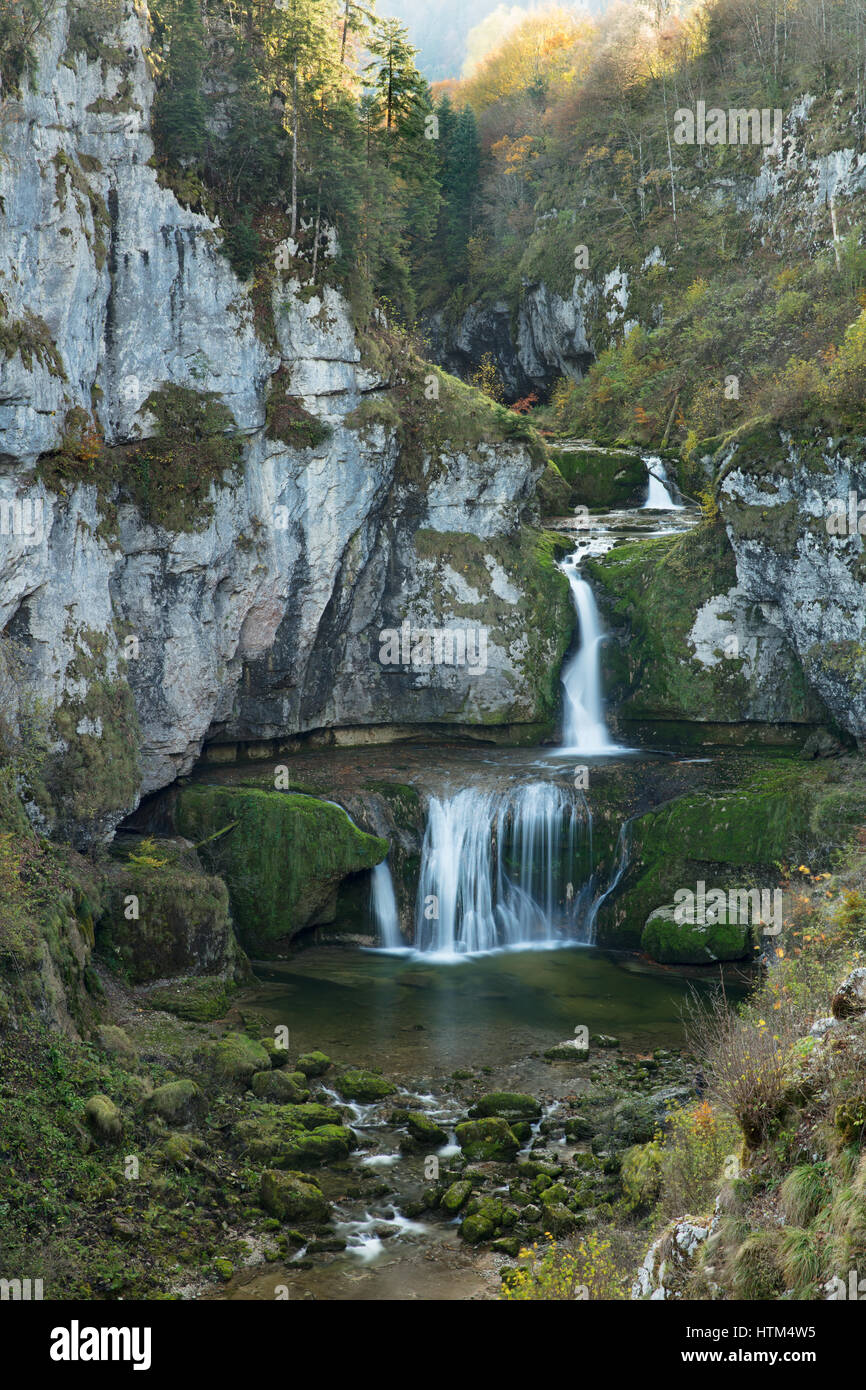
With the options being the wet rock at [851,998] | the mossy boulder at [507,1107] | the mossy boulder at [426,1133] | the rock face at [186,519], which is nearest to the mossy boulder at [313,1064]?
the mossy boulder at [426,1133]

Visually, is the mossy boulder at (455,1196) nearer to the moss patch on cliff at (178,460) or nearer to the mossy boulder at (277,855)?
the mossy boulder at (277,855)

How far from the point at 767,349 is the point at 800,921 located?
811 inches

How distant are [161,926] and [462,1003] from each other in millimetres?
5476

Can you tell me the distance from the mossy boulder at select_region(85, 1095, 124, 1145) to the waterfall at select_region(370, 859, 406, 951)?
32.9 ft

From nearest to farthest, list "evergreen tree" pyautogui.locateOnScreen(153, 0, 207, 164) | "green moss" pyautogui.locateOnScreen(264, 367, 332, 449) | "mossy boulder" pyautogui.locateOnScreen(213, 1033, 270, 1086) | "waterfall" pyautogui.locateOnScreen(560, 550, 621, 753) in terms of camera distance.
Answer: "mossy boulder" pyautogui.locateOnScreen(213, 1033, 270, 1086) → "evergreen tree" pyautogui.locateOnScreen(153, 0, 207, 164) → "green moss" pyautogui.locateOnScreen(264, 367, 332, 449) → "waterfall" pyautogui.locateOnScreen(560, 550, 621, 753)

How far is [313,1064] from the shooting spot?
15.5m

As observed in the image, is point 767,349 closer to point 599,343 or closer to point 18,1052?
point 599,343

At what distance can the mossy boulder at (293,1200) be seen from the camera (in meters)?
11.9

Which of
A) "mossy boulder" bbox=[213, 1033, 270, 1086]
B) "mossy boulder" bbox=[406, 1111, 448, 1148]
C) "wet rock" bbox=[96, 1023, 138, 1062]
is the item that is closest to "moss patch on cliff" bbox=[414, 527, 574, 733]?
"mossy boulder" bbox=[213, 1033, 270, 1086]

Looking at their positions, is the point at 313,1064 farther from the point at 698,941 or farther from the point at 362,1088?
the point at 698,941

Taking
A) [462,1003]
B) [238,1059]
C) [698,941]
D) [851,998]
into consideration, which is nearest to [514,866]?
[698,941]

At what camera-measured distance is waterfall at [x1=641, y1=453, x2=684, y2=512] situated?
3088 centimetres

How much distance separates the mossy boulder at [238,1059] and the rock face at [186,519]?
513cm

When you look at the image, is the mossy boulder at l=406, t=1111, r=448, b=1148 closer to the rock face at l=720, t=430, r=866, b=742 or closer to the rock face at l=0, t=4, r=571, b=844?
the rock face at l=0, t=4, r=571, b=844
